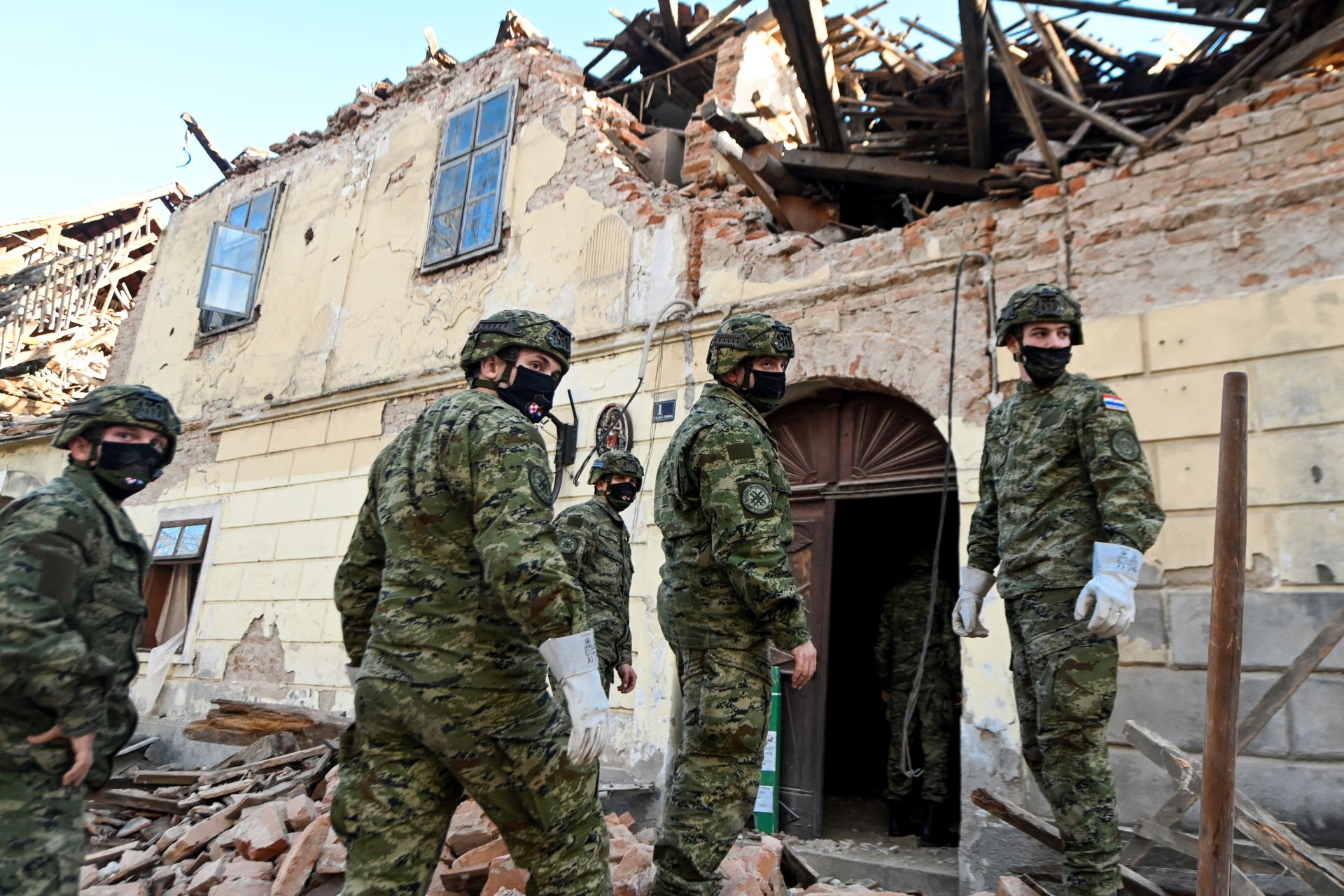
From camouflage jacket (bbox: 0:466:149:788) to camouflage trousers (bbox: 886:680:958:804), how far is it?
395 centimetres

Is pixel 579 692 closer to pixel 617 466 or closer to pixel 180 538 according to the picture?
pixel 617 466

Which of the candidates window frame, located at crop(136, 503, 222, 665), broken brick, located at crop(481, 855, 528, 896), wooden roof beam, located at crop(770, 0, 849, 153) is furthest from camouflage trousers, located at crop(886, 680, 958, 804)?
window frame, located at crop(136, 503, 222, 665)

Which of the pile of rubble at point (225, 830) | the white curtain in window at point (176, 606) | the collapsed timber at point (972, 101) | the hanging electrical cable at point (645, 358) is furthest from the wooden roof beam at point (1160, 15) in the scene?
the white curtain in window at point (176, 606)

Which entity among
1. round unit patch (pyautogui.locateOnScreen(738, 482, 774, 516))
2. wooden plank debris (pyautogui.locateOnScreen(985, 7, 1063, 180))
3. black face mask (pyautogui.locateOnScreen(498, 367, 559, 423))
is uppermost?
wooden plank debris (pyautogui.locateOnScreen(985, 7, 1063, 180))

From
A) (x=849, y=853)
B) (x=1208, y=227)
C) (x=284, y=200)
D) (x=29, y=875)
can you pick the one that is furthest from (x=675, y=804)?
→ (x=284, y=200)

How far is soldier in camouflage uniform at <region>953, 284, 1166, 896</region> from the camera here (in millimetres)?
2627

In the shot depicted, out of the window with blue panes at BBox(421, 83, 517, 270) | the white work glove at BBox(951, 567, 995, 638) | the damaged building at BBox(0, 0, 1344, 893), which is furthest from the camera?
the window with blue panes at BBox(421, 83, 517, 270)

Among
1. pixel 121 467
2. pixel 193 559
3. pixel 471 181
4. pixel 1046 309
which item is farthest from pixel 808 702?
pixel 193 559

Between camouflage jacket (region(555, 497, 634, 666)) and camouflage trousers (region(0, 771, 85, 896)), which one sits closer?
camouflage trousers (region(0, 771, 85, 896))

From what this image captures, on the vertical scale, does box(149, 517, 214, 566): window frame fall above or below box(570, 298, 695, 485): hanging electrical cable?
below

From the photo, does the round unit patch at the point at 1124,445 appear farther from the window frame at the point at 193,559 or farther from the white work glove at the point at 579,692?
the window frame at the point at 193,559

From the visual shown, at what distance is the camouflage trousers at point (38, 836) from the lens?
2.04 m

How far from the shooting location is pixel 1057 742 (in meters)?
2.70

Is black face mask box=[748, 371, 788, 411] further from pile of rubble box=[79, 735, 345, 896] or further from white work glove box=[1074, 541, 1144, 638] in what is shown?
pile of rubble box=[79, 735, 345, 896]
